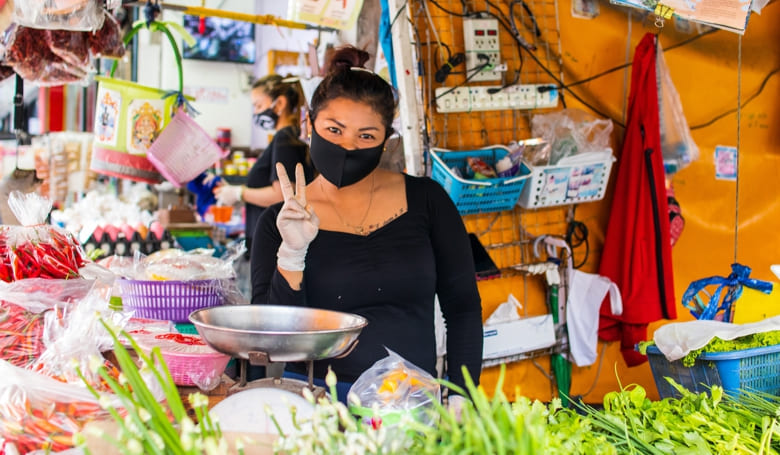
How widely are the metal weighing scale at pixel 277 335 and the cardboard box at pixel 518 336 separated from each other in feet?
6.59

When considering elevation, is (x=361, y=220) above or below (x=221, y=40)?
below

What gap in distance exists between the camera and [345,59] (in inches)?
86.5

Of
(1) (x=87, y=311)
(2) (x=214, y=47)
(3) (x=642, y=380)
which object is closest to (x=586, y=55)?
(3) (x=642, y=380)

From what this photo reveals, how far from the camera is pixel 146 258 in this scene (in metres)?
2.63

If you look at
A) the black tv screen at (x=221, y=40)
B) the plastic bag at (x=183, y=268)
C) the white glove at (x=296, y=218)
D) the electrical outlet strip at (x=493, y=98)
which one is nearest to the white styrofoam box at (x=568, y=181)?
the electrical outlet strip at (x=493, y=98)

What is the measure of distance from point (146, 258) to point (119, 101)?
3.88ft

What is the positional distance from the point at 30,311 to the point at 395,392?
89cm

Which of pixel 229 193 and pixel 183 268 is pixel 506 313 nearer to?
pixel 183 268

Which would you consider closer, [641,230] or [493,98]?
[493,98]

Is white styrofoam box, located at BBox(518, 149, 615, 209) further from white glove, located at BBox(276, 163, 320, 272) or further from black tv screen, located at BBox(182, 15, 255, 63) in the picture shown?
black tv screen, located at BBox(182, 15, 255, 63)

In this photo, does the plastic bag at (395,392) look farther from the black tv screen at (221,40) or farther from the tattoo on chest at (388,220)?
the black tv screen at (221,40)

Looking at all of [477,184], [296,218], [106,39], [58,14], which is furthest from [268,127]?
[296,218]

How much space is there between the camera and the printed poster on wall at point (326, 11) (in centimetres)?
344

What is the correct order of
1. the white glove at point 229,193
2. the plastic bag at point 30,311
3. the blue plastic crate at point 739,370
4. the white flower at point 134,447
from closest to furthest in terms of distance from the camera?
the white flower at point 134,447 → the plastic bag at point 30,311 → the blue plastic crate at point 739,370 → the white glove at point 229,193
